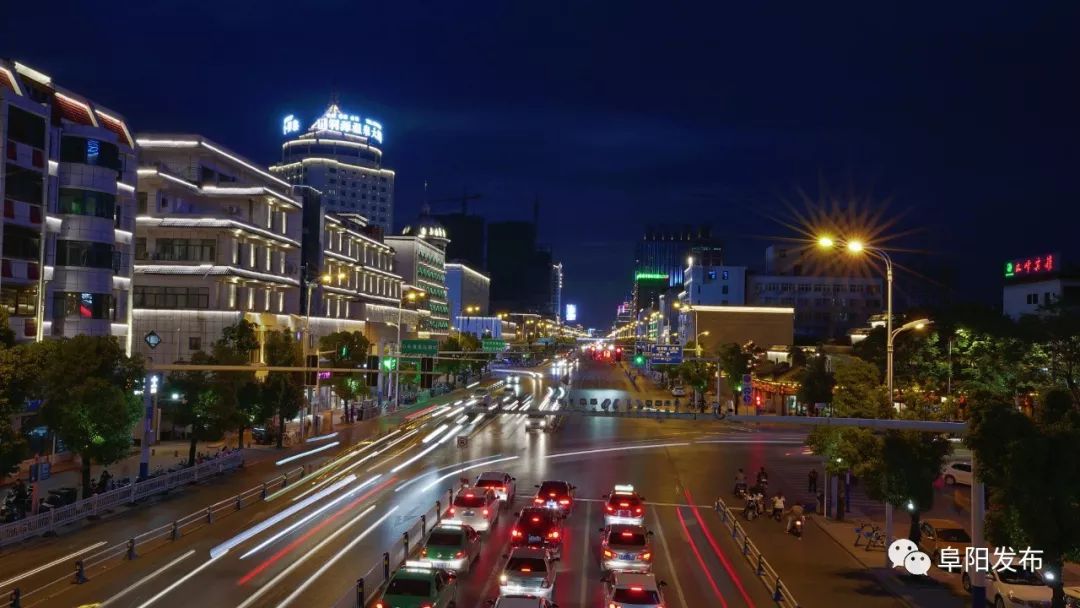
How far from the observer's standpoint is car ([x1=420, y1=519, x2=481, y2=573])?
2391 centimetres

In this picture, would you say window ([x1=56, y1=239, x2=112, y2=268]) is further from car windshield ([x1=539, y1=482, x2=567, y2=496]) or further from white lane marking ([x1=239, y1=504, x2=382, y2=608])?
car windshield ([x1=539, y1=482, x2=567, y2=496])

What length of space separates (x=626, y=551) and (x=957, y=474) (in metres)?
28.3

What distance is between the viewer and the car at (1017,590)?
2070 centimetres

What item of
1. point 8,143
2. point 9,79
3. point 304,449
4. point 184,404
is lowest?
point 304,449

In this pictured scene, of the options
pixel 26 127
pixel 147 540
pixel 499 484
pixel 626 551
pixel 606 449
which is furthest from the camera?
pixel 606 449

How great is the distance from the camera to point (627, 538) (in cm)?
2503

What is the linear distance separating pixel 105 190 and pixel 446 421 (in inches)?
1367

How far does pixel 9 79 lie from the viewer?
4069 cm

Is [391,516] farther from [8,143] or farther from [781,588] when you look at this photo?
[8,143]

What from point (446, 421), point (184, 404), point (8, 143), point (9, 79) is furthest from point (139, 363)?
point (446, 421)

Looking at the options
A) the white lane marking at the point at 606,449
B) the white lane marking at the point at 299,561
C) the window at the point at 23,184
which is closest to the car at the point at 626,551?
the white lane marking at the point at 299,561

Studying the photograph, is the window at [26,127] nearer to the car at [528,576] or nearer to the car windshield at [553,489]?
the car windshield at [553,489]

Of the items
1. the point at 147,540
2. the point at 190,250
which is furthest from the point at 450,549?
the point at 190,250

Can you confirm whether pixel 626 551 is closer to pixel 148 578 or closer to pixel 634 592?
pixel 634 592
